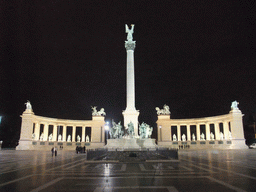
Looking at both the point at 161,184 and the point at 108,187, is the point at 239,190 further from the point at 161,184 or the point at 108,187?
the point at 108,187

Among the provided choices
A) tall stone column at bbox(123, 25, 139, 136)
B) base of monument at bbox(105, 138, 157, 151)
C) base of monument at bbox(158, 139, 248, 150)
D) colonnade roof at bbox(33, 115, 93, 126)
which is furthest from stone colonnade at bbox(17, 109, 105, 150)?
base of monument at bbox(105, 138, 157, 151)

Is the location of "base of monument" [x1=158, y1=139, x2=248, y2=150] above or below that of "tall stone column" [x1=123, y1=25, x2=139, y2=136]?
below

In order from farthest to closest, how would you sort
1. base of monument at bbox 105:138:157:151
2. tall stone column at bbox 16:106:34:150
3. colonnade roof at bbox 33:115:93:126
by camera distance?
colonnade roof at bbox 33:115:93:126, tall stone column at bbox 16:106:34:150, base of monument at bbox 105:138:157:151

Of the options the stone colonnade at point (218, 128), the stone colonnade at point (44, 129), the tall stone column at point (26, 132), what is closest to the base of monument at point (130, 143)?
the stone colonnade at point (44, 129)

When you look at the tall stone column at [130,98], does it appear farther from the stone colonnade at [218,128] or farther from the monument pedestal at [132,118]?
the stone colonnade at [218,128]

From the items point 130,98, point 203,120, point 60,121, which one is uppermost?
point 130,98

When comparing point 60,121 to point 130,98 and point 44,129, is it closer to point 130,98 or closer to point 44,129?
point 44,129

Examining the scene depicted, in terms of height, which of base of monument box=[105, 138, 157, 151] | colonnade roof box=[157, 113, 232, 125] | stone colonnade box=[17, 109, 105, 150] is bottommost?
base of monument box=[105, 138, 157, 151]

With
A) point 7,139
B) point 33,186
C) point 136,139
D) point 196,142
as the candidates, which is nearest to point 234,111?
point 196,142

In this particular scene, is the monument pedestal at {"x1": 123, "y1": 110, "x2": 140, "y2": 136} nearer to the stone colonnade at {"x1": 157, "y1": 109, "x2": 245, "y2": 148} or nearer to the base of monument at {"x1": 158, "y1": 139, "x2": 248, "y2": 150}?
the base of monument at {"x1": 158, "y1": 139, "x2": 248, "y2": 150}

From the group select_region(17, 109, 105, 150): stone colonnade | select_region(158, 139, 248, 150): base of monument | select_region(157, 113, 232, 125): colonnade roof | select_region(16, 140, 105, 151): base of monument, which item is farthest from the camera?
select_region(157, 113, 232, 125): colonnade roof

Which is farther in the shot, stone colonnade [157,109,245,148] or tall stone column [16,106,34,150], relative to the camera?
stone colonnade [157,109,245,148]

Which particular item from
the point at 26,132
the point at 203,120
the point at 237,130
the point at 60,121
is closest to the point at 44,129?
the point at 60,121

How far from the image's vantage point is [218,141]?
212 ft
